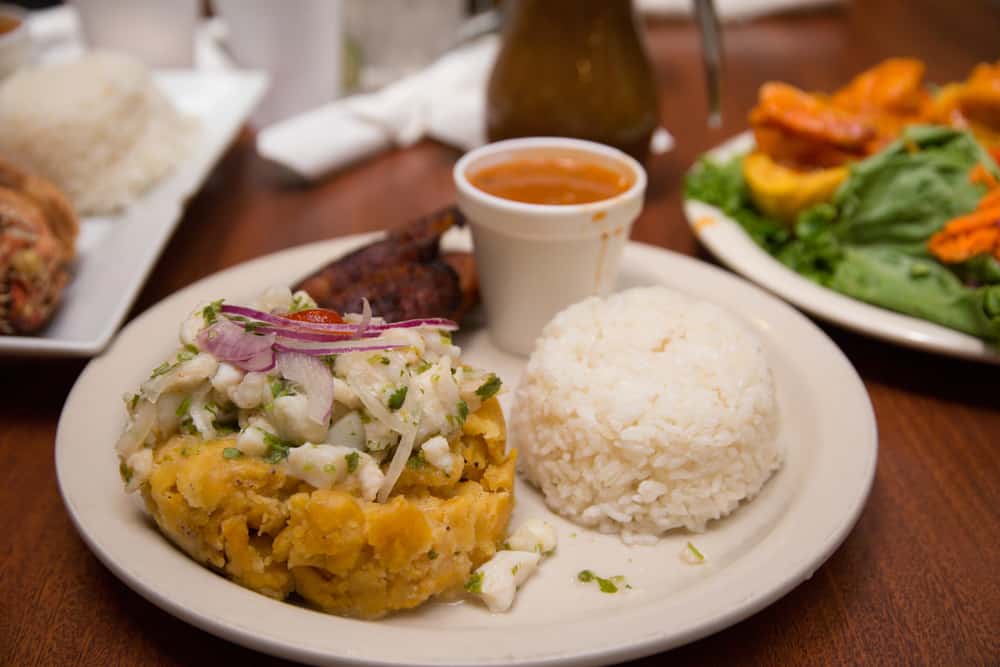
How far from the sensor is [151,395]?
160cm

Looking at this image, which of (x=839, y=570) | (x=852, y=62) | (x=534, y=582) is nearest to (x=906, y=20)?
(x=852, y=62)

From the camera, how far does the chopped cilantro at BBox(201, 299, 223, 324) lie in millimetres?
1742

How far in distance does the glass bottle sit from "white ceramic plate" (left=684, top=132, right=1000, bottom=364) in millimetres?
436

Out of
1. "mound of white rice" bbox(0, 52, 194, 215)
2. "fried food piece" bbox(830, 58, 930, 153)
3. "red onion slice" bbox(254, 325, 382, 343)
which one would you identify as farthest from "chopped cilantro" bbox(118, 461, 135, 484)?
"fried food piece" bbox(830, 58, 930, 153)

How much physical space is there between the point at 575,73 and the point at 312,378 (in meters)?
1.85

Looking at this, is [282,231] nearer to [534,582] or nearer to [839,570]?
[534,582]

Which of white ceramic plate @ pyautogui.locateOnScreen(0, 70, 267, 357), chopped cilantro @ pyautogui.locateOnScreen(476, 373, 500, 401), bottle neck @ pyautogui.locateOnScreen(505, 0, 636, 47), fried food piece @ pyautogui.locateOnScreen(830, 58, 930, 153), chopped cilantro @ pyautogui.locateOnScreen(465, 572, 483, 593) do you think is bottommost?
chopped cilantro @ pyautogui.locateOnScreen(465, 572, 483, 593)

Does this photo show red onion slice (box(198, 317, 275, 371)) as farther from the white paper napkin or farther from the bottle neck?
the white paper napkin

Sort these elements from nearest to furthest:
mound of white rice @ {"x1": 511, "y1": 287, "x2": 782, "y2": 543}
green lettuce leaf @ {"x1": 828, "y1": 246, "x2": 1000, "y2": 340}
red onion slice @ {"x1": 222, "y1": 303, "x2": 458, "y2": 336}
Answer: red onion slice @ {"x1": 222, "y1": 303, "x2": 458, "y2": 336} → mound of white rice @ {"x1": 511, "y1": 287, "x2": 782, "y2": 543} → green lettuce leaf @ {"x1": 828, "y1": 246, "x2": 1000, "y2": 340}

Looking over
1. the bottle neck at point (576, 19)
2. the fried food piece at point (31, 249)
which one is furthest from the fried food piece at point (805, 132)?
the fried food piece at point (31, 249)

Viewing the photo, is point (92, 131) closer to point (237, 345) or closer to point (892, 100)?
point (237, 345)

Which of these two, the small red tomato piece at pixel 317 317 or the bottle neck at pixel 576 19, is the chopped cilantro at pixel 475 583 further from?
the bottle neck at pixel 576 19

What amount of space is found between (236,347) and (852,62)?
4738mm

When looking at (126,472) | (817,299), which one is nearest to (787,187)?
(817,299)
